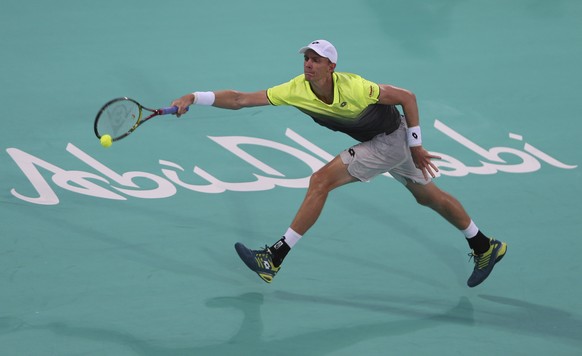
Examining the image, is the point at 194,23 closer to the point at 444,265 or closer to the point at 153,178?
the point at 153,178

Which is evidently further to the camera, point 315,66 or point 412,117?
point 412,117

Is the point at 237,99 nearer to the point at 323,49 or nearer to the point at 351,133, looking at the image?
the point at 323,49

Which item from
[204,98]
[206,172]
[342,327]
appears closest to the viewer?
[342,327]

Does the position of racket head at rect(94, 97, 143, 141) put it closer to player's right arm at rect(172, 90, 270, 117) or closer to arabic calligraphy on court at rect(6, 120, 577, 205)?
player's right arm at rect(172, 90, 270, 117)

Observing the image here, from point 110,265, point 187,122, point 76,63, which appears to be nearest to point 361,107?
point 110,265

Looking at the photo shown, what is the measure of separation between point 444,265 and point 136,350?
2777 millimetres

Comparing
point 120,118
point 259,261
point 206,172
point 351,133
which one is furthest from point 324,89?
point 206,172

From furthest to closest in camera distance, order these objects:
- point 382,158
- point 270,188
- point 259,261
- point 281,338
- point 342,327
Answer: point 270,188 < point 382,158 < point 259,261 < point 342,327 < point 281,338

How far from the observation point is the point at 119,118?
788cm

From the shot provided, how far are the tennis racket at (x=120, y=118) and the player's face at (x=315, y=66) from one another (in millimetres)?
1018

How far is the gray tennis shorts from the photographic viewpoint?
27.2 feet

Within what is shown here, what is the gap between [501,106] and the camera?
11.4 metres

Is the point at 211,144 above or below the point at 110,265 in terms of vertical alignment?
above

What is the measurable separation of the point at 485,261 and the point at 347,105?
5.56 feet
